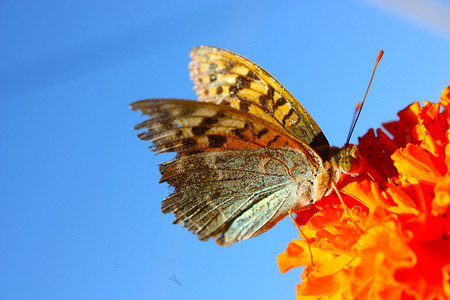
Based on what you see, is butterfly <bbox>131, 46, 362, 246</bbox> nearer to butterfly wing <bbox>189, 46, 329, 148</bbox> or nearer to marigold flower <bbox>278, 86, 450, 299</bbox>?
butterfly wing <bbox>189, 46, 329, 148</bbox>

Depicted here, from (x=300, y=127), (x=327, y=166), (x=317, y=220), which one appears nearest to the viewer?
(x=317, y=220)

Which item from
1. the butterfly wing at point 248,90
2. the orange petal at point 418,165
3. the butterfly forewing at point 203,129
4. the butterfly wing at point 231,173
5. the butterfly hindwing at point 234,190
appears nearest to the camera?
the orange petal at point 418,165

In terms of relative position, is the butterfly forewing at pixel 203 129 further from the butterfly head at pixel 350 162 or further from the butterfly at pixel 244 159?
the butterfly head at pixel 350 162

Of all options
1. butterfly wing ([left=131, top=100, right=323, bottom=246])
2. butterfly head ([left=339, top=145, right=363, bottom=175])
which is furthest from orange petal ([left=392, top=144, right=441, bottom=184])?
butterfly wing ([left=131, top=100, right=323, bottom=246])

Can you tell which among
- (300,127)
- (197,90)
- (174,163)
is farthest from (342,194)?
(197,90)

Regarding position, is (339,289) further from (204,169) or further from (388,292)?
(204,169)

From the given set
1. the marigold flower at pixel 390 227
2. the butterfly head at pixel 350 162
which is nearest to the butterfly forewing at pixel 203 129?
the butterfly head at pixel 350 162

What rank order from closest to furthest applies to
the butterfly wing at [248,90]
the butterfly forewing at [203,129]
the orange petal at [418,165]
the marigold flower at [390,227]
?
the marigold flower at [390,227], the orange petal at [418,165], the butterfly forewing at [203,129], the butterfly wing at [248,90]
